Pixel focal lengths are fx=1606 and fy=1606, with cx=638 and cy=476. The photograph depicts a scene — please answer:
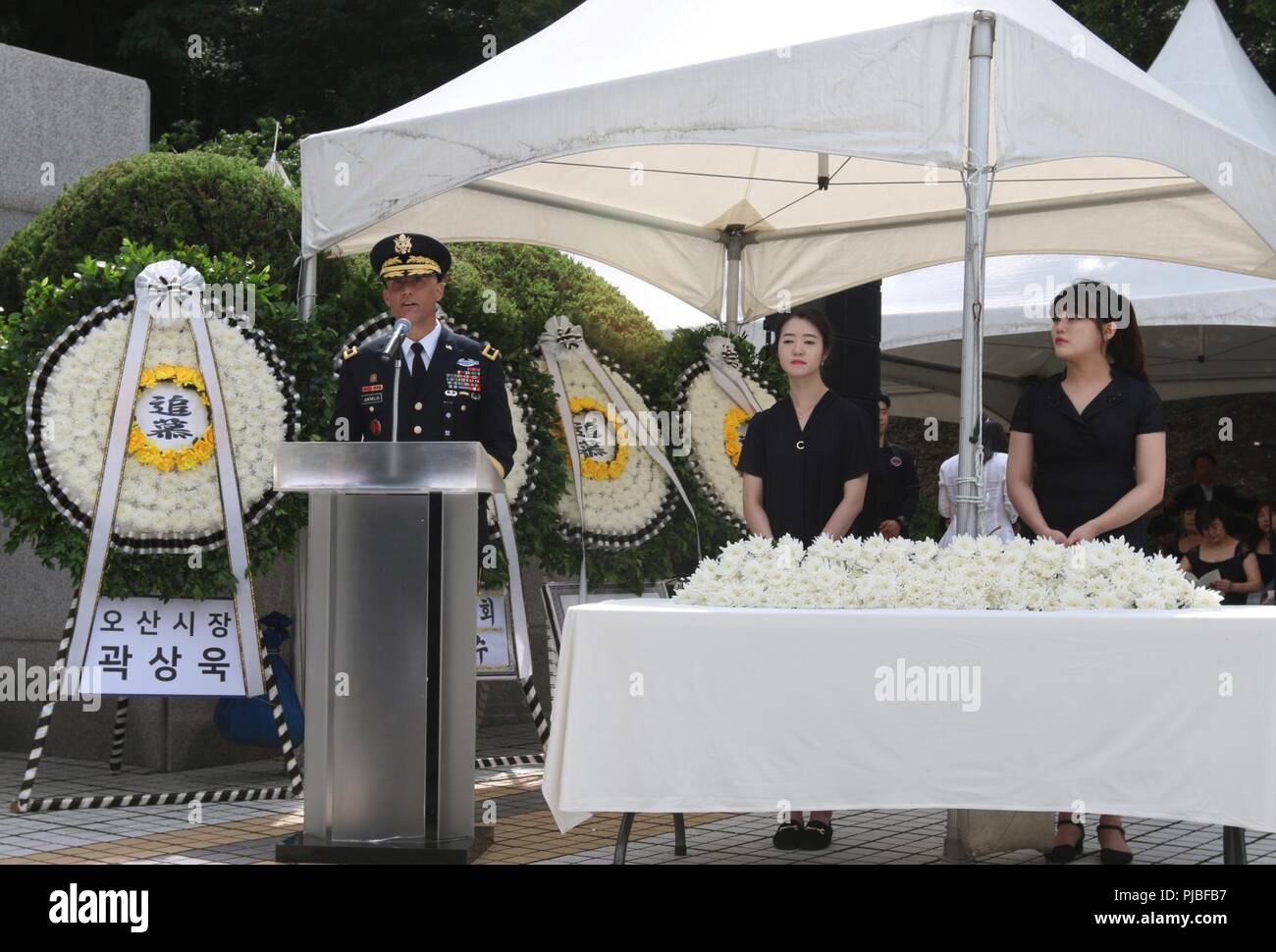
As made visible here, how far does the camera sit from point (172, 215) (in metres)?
7.04

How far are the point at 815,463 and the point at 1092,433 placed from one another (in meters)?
0.92

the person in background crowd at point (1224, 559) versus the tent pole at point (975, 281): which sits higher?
the tent pole at point (975, 281)

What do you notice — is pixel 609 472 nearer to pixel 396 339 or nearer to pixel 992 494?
pixel 992 494

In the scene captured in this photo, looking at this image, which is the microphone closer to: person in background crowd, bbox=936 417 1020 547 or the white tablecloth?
the white tablecloth

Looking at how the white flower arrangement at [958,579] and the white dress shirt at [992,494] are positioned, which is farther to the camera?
the white dress shirt at [992,494]

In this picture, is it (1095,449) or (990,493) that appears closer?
(1095,449)

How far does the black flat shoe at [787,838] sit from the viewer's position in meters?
5.26

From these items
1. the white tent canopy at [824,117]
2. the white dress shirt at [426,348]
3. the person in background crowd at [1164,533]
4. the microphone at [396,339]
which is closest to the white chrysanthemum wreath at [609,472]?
the white tent canopy at [824,117]

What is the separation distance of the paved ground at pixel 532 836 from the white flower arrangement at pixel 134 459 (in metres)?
1.10

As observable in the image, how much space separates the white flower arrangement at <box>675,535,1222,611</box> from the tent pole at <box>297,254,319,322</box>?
8.71ft

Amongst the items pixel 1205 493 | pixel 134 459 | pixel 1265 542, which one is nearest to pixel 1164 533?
pixel 1265 542

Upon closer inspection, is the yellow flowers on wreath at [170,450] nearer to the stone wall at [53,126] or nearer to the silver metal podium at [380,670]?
the silver metal podium at [380,670]
